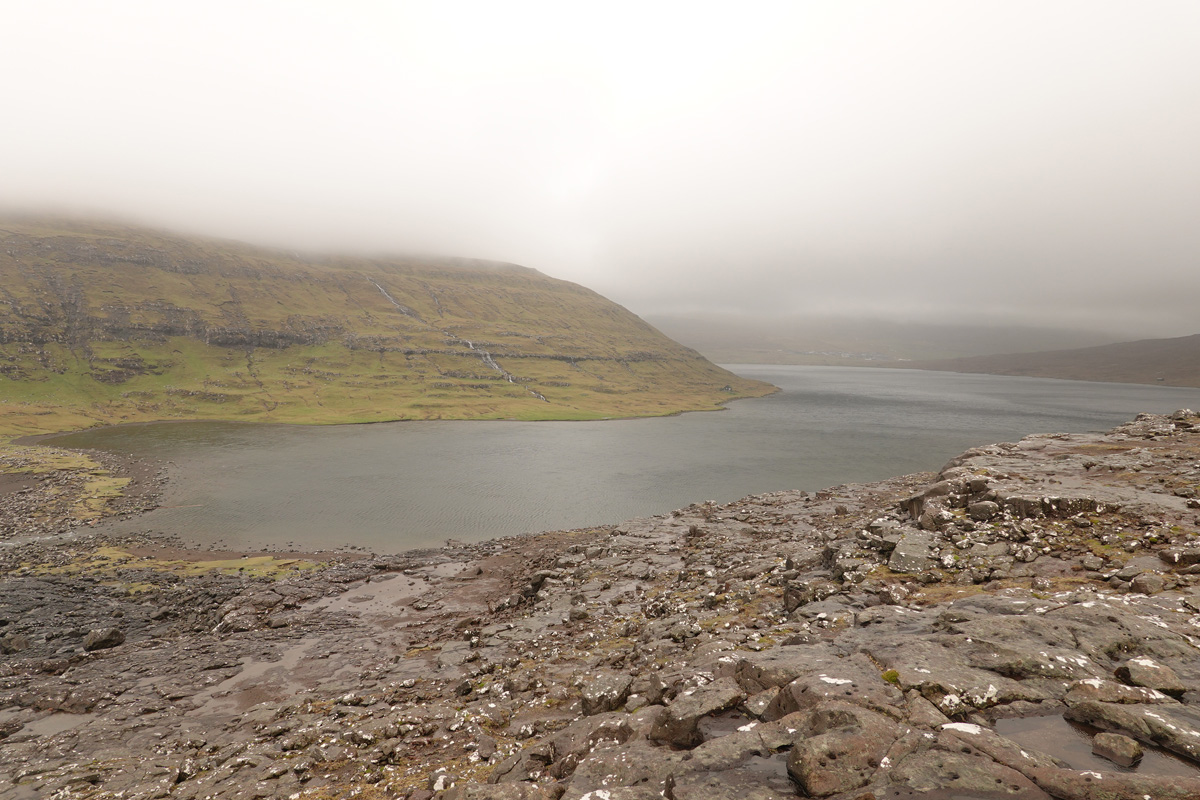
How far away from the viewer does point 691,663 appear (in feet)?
57.0

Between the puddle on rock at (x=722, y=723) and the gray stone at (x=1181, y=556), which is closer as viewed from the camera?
the puddle on rock at (x=722, y=723)

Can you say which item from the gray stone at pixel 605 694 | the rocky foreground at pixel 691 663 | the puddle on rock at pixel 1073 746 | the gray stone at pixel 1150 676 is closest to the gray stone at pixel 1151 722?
the rocky foreground at pixel 691 663

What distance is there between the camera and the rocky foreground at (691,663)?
9.81 meters

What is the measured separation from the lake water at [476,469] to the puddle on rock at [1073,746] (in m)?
53.5


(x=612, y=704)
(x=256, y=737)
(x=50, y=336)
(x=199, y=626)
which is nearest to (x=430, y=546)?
(x=199, y=626)

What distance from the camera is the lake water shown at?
6062cm

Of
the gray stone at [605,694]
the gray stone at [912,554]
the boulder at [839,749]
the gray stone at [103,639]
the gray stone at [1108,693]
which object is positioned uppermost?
the gray stone at [1108,693]

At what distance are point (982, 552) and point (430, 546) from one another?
48902 millimetres

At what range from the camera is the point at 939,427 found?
150500mm

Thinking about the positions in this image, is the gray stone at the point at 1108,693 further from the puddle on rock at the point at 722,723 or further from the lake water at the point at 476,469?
the lake water at the point at 476,469

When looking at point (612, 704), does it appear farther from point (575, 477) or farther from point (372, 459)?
point (372, 459)

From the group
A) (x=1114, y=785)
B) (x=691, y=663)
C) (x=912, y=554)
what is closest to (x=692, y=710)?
(x=691, y=663)

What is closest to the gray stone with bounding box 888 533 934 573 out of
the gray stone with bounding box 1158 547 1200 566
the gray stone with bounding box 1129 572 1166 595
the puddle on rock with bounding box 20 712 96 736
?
the gray stone with bounding box 1129 572 1166 595

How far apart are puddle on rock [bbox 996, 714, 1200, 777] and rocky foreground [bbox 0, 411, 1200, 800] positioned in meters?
0.06
